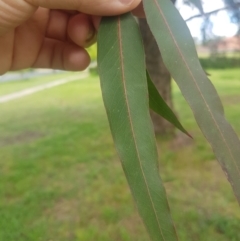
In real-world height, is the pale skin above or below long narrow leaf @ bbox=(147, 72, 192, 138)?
above

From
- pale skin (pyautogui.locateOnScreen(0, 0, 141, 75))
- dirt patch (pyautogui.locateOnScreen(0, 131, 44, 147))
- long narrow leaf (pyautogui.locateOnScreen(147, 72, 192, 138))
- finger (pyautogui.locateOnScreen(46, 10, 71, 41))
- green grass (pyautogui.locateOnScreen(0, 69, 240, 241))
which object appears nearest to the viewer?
long narrow leaf (pyautogui.locateOnScreen(147, 72, 192, 138))

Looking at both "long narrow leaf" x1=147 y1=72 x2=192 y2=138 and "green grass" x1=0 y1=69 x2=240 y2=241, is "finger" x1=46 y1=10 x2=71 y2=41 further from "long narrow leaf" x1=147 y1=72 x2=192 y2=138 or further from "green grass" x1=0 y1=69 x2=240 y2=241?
"green grass" x1=0 y1=69 x2=240 y2=241

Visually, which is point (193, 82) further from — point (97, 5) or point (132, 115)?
point (97, 5)

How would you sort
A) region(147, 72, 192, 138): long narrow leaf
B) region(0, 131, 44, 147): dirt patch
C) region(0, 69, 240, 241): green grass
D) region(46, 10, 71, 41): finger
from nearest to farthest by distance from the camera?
region(147, 72, 192, 138): long narrow leaf → region(46, 10, 71, 41): finger → region(0, 69, 240, 241): green grass → region(0, 131, 44, 147): dirt patch

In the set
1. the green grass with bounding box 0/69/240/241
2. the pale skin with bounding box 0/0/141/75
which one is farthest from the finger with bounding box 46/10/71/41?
the green grass with bounding box 0/69/240/241

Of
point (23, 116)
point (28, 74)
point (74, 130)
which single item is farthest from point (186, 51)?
point (28, 74)

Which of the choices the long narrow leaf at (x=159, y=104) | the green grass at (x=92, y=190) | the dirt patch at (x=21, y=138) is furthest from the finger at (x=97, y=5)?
the dirt patch at (x=21, y=138)

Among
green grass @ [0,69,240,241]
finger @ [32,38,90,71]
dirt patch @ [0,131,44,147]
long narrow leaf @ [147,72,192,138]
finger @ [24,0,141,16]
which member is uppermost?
finger @ [24,0,141,16]

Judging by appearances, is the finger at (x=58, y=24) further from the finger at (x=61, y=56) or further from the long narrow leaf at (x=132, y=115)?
the long narrow leaf at (x=132, y=115)
